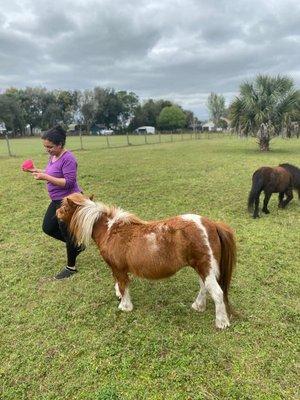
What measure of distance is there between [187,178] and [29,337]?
7799 millimetres

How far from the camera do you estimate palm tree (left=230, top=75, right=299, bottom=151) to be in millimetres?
17656

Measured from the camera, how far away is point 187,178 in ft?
34.3

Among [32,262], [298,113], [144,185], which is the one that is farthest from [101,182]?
[298,113]

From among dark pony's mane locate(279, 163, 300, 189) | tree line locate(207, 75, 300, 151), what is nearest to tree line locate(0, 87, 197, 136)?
tree line locate(207, 75, 300, 151)

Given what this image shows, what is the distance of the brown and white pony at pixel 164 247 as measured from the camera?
315 centimetres

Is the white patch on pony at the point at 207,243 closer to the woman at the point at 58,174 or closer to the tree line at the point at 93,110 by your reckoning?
the woman at the point at 58,174

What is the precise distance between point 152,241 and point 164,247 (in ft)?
0.44

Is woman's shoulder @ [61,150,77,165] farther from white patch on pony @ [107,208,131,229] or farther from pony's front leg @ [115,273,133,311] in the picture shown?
pony's front leg @ [115,273,133,311]

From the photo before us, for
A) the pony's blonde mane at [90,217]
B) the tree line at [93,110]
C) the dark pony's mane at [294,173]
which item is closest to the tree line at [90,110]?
the tree line at [93,110]

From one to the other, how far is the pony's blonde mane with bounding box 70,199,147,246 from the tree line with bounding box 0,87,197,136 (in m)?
65.8

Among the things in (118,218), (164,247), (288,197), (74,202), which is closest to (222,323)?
(164,247)

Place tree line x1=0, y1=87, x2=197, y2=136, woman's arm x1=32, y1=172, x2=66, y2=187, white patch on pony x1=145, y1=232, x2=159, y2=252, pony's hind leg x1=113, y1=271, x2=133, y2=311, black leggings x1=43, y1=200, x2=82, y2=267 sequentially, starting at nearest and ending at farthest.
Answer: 1. white patch on pony x1=145, y1=232, x2=159, y2=252
2. pony's hind leg x1=113, y1=271, x2=133, y2=311
3. woman's arm x1=32, y1=172, x2=66, y2=187
4. black leggings x1=43, y1=200, x2=82, y2=267
5. tree line x1=0, y1=87, x2=197, y2=136

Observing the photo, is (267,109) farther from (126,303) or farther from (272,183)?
(126,303)

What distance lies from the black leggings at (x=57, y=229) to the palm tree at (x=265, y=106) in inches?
613
